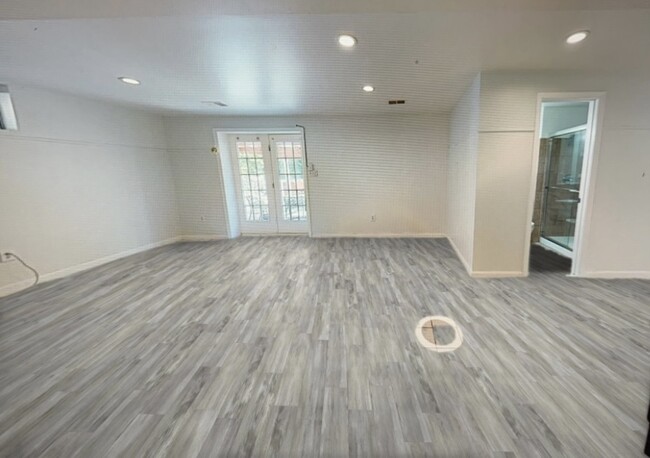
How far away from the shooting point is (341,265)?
12.9 ft

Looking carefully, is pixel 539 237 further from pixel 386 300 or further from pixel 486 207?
pixel 386 300

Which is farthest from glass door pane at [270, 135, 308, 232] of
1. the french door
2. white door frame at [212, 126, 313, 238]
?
white door frame at [212, 126, 313, 238]

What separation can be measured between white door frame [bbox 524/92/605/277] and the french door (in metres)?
3.71

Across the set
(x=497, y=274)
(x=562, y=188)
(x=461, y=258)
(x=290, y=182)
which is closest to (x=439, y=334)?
(x=497, y=274)

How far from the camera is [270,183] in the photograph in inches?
221

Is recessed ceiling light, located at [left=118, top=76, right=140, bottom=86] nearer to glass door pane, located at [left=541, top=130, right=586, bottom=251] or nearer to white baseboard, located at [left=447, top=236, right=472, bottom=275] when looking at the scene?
white baseboard, located at [left=447, top=236, right=472, bottom=275]

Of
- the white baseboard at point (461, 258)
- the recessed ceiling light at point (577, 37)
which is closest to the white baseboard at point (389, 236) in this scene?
the white baseboard at point (461, 258)

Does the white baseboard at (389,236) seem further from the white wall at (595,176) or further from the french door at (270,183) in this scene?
the white wall at (595,176)

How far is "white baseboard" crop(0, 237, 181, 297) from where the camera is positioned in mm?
3225

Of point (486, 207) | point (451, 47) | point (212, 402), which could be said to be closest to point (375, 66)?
point (451, 47)

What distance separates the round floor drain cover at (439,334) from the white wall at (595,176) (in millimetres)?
1363

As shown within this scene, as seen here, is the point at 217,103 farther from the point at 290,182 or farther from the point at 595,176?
the point at 595,176

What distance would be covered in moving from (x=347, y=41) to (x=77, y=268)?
481 cm

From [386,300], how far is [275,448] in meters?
1.81
